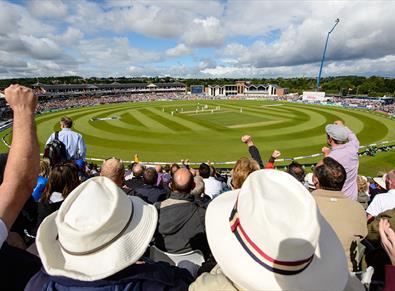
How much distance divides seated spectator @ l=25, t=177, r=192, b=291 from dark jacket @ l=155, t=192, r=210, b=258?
1.60 m

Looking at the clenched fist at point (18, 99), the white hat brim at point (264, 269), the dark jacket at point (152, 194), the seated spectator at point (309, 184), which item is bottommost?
the seated spectator at point (309, 184)

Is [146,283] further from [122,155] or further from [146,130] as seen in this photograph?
[146,130]

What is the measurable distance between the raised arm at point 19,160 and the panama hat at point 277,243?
5.11 ft

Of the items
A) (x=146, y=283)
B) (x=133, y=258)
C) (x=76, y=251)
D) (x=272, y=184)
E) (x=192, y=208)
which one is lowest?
(x=192, y=208)

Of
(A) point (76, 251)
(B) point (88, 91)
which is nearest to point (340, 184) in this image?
(A) point (76, 251)

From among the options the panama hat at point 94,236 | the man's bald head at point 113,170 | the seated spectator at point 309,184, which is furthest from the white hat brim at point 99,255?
the seated spectator at point 309,184

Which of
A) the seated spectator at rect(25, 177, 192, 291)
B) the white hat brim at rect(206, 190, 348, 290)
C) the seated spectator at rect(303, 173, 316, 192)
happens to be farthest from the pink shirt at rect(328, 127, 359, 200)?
the seated spectator at rect(25, 177, 192, 291)

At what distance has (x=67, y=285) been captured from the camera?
1.69 meters

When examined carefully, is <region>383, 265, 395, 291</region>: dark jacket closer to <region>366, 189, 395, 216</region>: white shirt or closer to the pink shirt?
<region>366, 189, 395, 216</region>: white shirt

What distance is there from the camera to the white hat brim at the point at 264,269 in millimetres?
1604

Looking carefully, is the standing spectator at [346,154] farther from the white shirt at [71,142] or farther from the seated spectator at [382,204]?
the white shirt at [71,142]

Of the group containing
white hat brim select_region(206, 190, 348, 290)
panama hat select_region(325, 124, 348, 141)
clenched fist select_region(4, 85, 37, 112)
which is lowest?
panama hat select_region(325, 124, 348, 141)

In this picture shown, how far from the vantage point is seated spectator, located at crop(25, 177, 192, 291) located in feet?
5.52

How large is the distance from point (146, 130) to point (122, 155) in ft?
35.8
